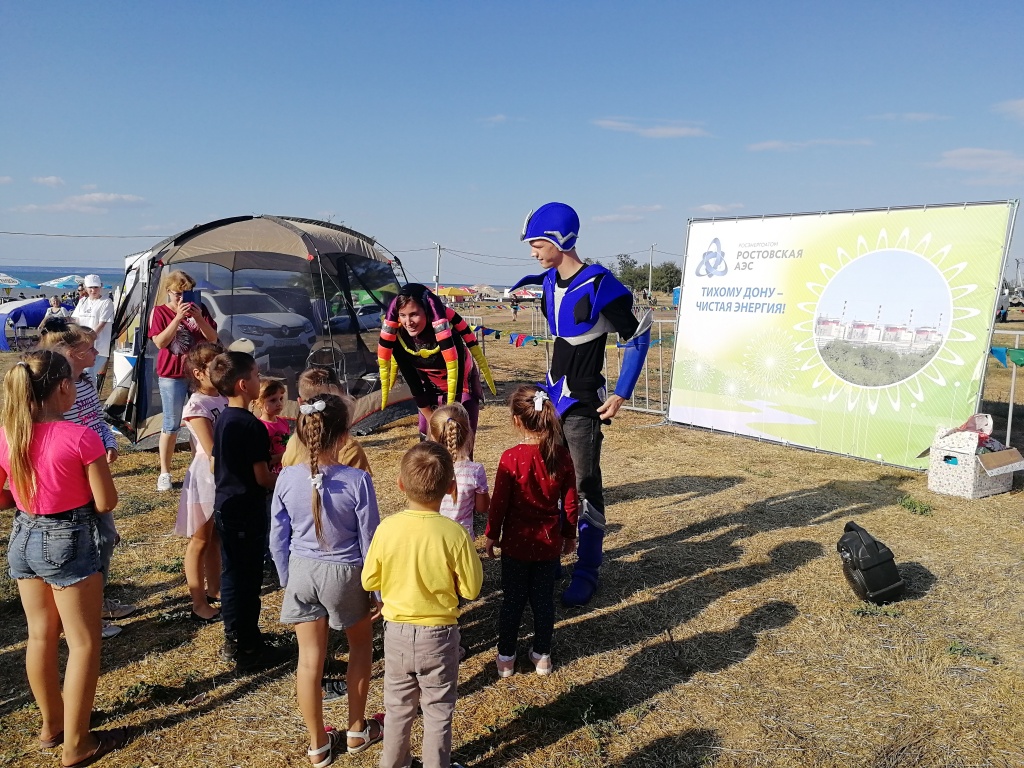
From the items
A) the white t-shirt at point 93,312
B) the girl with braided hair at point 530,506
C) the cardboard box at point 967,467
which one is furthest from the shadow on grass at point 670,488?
the white t-shirt at point 93,312

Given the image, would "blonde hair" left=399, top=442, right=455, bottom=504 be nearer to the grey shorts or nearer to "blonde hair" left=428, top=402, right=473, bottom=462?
the grey shorts

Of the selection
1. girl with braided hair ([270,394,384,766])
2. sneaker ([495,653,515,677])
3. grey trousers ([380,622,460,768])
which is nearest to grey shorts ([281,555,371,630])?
girl with braided hair ([270,394,384,766])

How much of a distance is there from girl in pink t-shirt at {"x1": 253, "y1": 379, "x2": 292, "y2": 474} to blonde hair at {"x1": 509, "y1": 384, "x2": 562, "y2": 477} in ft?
3.99

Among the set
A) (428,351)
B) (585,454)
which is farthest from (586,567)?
(428,351)

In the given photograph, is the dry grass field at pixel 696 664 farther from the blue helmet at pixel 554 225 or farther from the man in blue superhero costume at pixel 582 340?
the blue helmet at pixel 554 225

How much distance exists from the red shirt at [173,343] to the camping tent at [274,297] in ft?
7.52

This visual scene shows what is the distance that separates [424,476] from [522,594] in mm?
1214

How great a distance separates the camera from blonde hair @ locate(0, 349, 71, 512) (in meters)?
2.48

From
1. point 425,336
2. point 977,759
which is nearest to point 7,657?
point 425,336

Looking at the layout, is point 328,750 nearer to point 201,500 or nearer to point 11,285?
point 201,500

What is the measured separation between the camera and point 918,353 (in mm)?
7141

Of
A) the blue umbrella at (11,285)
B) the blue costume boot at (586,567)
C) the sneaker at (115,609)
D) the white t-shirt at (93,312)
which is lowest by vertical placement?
the sneaker at (115,609)

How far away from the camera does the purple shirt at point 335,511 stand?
257 centimetres

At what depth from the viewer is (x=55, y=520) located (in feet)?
8.45
